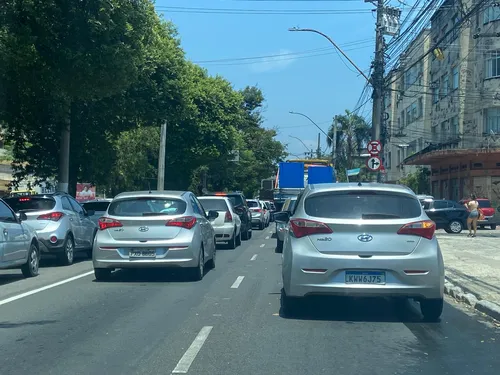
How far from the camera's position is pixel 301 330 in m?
8.54

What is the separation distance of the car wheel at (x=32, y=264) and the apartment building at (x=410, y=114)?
1359 inches

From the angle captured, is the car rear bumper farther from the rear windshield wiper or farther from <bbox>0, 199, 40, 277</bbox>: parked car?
<bbox>0, 199, 40, 277</bbox>: parked car

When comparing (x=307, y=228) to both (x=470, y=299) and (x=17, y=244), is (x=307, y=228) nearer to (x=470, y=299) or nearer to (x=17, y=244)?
(x=470, y=299)

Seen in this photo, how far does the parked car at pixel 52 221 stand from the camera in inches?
616

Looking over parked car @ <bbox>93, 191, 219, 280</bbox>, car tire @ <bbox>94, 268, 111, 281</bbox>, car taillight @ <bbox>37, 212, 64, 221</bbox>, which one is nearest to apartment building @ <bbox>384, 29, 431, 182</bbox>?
car taillight @ <bbox>37, 212, 64, 221</bbox>

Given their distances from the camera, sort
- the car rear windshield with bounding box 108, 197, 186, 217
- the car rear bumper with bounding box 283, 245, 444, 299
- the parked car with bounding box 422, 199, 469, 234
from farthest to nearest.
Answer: the parked car with bounding box 422, 199, 469, 234 → the car rear windshield with bounding box 108, 197, 186, 217 → the car rear bumper with bounding box 283, 245, 444, 299

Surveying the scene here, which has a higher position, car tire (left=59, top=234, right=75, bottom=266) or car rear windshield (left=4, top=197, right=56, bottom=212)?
car rear windshield (left=4, top=197, right=56, bottom=212)

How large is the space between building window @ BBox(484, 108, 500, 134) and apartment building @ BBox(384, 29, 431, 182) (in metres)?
5.11

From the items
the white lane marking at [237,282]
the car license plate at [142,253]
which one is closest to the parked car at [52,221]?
the car license plate at [142,253]

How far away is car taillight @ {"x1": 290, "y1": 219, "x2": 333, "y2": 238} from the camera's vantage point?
8.83 metres

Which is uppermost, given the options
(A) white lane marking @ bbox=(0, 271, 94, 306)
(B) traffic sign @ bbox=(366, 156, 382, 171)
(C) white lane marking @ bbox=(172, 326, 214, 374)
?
(B) traffic sign @ bbox=(366, 156, 382, 171)

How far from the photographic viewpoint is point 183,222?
12805mm

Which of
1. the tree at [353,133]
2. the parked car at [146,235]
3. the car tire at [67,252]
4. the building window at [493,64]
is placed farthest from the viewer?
the tree at [353,133]

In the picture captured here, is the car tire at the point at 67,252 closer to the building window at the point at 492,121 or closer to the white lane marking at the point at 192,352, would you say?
the white lane marking at the point at 192,352
